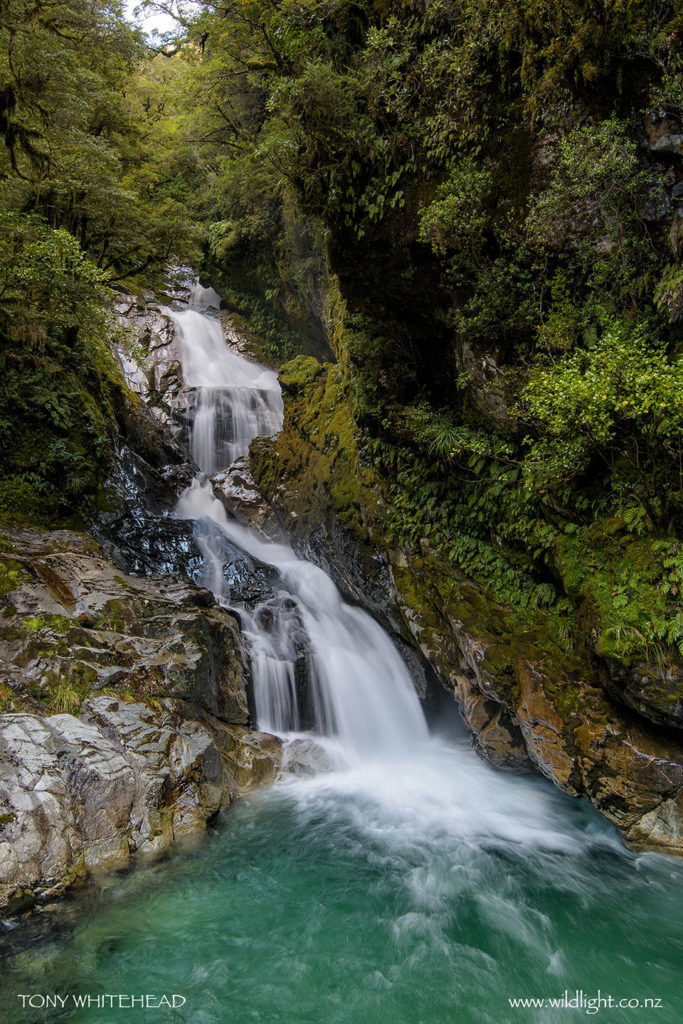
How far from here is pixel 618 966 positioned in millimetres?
4379

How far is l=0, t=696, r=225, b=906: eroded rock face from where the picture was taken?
15.8 feet

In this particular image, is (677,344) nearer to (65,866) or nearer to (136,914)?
(136,914)

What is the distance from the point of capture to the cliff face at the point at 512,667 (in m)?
5.66

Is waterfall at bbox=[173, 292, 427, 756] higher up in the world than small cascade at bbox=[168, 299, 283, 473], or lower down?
lower down

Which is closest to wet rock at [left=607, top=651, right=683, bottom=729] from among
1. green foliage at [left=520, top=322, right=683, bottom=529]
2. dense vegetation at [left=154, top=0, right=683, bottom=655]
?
dense vegetation at [left=154, top=0, right=683, bottom=655]

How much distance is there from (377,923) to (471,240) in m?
8.32

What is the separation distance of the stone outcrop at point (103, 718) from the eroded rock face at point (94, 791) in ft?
0.04

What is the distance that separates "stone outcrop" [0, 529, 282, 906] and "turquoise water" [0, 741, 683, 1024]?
0.47 meters

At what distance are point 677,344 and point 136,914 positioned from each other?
8104mm

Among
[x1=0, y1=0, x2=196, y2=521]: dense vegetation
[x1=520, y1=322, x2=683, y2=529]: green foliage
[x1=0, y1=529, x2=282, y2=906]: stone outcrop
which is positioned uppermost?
[x1=0, y1=0, x2=196, y2=521]: dense vegetation

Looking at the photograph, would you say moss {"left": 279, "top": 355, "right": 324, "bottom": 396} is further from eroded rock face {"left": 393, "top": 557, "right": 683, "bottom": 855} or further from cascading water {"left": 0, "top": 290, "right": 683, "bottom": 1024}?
cascading water {"left": 0, "top": 290, "right": 683, "bottom": 1024}

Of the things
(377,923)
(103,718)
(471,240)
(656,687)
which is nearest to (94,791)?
(103,718)

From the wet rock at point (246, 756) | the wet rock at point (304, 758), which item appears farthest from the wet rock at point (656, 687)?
the wet rock at point (246, 756)

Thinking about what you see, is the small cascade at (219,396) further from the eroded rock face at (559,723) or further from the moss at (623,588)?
the moss at (623,588)
